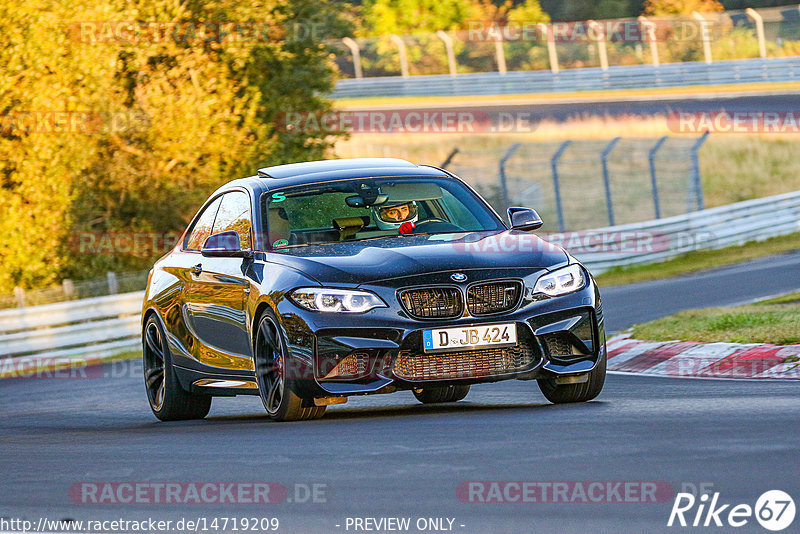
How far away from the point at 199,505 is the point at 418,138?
38.2m

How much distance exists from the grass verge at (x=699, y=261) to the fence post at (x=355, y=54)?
2361 centimetres

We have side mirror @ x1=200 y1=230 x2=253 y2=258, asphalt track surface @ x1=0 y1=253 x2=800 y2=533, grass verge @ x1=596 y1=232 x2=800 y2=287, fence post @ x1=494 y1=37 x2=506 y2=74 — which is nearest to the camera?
asphalt track surface @ x1=0 y1=253 x2=800 y2=533

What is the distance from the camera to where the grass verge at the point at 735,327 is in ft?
40.3

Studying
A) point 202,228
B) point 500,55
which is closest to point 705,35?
point 500,55

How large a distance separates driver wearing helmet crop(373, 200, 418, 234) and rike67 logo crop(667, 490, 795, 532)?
4392 mm

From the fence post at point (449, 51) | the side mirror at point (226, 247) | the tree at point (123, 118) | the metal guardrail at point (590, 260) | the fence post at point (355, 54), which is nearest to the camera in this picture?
the side mirror at point (226, 247)

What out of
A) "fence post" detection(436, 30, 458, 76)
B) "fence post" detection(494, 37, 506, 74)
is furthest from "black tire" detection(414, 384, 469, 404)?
"fence post" detection(494, 37, 506, 74)

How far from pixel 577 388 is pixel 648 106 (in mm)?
33179

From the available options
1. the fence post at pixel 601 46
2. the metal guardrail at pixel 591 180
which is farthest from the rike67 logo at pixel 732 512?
the fence post at pixel 601 46

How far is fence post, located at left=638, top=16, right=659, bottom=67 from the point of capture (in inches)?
1665

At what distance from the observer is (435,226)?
10094mm

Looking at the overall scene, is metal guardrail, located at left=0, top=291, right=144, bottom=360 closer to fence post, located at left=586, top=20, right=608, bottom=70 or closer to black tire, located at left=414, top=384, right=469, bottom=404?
black tire, located at left=414, top=384, right=469, bottom=404

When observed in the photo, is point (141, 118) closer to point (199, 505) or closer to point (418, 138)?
point (418, 138)

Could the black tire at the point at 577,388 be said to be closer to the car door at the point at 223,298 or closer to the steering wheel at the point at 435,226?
the steering wheel at the point at 435,226
